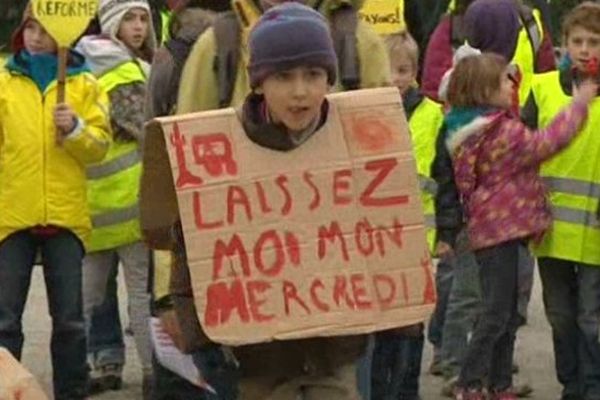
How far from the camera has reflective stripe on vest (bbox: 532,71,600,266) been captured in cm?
856

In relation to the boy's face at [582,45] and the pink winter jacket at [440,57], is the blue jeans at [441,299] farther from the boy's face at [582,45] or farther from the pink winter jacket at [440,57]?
the boy's face at [582,45]

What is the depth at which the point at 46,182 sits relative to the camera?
8.40 m

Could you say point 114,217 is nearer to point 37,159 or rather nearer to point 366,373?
point 37,159

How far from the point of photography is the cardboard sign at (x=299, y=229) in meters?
5.52

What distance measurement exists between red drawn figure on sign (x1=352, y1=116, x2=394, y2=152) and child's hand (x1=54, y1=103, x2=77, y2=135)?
2847 millimetres

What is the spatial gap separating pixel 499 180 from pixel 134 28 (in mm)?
2265

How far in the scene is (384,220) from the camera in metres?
5.64

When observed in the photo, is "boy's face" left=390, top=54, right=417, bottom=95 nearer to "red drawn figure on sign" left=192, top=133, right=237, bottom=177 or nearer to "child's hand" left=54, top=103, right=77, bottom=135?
"child's hand" left=54, top=103, right=77, bottom=135

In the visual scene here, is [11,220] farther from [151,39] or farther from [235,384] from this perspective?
[235,384]

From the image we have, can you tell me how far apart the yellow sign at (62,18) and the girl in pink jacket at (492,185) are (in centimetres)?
163

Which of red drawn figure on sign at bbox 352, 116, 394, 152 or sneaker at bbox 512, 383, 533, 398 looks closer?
red drawn figure on sign at bbox 352, 116, 394, 152

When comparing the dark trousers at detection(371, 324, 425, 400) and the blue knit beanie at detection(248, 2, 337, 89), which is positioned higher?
the blue knit beanie at detection(248, 2, 337, 89)

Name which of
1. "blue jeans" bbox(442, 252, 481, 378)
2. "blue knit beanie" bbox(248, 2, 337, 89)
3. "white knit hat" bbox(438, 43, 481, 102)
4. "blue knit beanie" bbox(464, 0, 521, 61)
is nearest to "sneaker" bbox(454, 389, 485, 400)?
"blue jeans" bbox(442, 252, 481, 378)

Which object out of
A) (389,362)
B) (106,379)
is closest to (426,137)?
(106,379)
